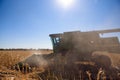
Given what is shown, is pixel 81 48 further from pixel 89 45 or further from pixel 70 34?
pixel 70 34

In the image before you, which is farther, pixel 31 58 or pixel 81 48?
pixel 31 58

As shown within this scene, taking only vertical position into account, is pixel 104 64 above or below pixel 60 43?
below

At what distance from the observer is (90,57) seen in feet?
39.3

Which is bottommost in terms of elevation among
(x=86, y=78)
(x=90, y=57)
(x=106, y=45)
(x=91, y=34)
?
(x=86, y=78)

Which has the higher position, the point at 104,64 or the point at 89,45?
the point at 89,45

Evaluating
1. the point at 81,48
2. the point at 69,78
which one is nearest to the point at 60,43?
the point at 81,48

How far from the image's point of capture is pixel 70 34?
1397 cm

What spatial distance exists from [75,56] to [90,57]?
1.26 meters

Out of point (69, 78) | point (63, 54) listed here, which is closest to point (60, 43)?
point (63, 54)

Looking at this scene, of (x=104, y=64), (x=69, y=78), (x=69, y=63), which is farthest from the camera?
(x=69, y=63)

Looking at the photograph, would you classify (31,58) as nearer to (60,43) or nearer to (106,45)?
(60,43)

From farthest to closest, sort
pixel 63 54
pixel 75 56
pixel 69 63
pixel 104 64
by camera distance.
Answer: pixel 63 54
pixel 75 56
pixel 69 63
pixel 104 64

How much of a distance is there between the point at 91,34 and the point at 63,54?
2925mm

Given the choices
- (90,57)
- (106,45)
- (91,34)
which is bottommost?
(90,57)
